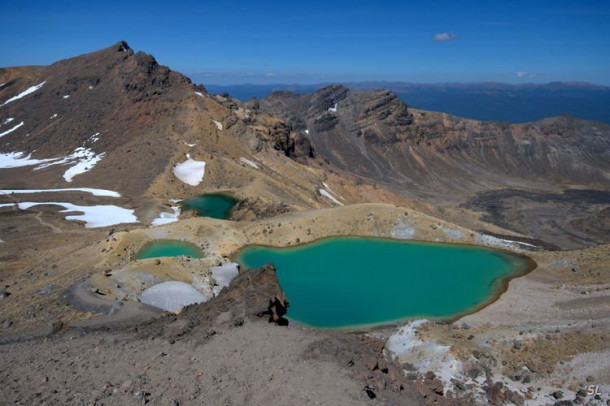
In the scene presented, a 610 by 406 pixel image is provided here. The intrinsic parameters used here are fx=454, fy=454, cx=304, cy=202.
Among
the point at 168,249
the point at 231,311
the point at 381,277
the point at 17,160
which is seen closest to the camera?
the point at 231,311

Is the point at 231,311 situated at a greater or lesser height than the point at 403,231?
greater

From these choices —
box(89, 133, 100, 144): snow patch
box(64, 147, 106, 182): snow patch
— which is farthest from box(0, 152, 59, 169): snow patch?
box(89, 133, 100, 144): snow patch

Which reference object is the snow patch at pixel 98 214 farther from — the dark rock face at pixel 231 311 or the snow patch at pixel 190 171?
the dark rock face at pixel 231 311

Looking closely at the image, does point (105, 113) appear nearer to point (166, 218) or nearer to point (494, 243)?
point (166, 218)

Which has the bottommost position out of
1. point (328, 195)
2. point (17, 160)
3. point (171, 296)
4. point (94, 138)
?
point (328, 195)

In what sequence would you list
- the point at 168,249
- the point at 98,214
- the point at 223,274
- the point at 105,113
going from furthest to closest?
1. the point at 105,113
2. the point at 98,214
3. the point at 168,249
4. the point at 223,274

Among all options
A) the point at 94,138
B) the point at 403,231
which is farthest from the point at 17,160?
the point at 403,231
